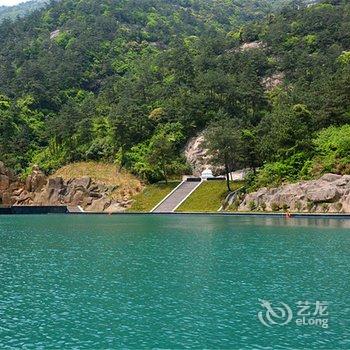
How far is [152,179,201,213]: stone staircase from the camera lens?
61.8m

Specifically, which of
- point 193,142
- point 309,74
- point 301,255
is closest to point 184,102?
point 193,142

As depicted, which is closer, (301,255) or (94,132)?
(301,255)

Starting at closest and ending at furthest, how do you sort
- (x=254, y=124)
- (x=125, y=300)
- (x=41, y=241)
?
(x=125, y=300) → (x=41, y=241) → (x=254, y=124)

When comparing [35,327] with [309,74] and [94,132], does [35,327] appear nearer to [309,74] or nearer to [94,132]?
[94,132]

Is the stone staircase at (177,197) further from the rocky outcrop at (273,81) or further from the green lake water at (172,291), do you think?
the rocky outcrop at (273,81)

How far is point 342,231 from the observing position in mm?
36062

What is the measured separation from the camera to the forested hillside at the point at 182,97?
2351 inches

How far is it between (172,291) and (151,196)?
1893 inches

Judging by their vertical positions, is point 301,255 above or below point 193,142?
below

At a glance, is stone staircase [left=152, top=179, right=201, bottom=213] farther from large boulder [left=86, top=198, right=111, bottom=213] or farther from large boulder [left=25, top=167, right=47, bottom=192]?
large boulder [left=25, top=167, right=47, bottom=192]

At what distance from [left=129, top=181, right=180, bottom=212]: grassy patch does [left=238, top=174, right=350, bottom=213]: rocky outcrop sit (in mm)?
12754

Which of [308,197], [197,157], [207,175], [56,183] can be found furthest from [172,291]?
[56,183]

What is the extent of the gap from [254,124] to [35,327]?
6389cm

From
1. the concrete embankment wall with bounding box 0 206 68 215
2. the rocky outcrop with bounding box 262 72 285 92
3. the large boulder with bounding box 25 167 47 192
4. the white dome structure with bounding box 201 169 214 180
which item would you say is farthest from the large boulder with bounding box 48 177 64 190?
the rocky outcrop with bounding box 262 72 285 92
